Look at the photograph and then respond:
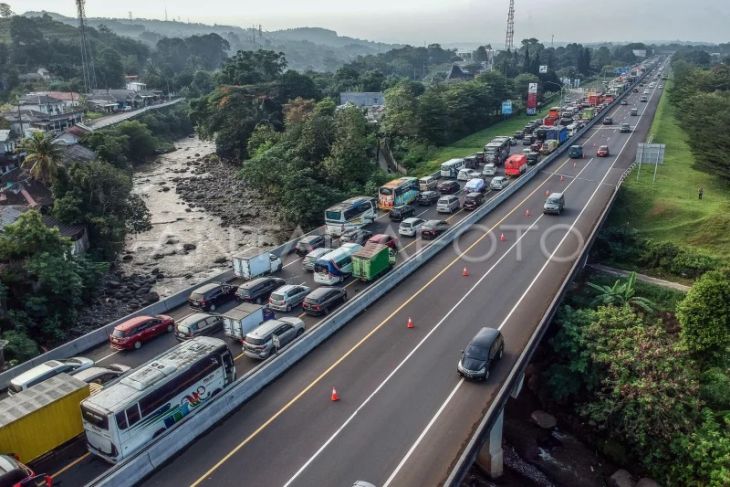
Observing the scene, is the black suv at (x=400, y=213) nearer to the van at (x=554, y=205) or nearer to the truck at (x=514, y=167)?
the van at (x=554, y=205)

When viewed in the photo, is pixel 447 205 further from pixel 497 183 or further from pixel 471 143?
pixel 471 143

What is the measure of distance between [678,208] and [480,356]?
3220 centimetres

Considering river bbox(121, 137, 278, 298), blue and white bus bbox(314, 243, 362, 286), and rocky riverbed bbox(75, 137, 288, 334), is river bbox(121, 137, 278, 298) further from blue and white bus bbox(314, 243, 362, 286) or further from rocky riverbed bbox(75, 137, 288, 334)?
blue and white bus bbox(314, 243, 362, 286)

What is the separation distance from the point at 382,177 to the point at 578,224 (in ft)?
85.6

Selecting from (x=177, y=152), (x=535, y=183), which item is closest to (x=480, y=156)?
(x=535, y=183)

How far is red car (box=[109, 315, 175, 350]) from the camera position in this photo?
90.6 ft

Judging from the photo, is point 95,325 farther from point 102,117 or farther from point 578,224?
point 102,117

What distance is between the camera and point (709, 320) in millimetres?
27688

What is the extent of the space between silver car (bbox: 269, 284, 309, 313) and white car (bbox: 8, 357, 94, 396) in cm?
974

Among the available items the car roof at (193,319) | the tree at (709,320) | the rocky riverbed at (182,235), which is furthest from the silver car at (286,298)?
the tree at (709,320)

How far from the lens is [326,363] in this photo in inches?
961

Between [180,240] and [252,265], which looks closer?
[252,265]

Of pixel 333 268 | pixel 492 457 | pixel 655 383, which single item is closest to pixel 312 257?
pixel 333 268

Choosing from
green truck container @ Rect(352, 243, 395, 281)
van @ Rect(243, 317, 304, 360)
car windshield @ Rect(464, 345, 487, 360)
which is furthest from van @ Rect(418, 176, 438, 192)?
car windshield @ Rect(464, 345, 487, 360)
